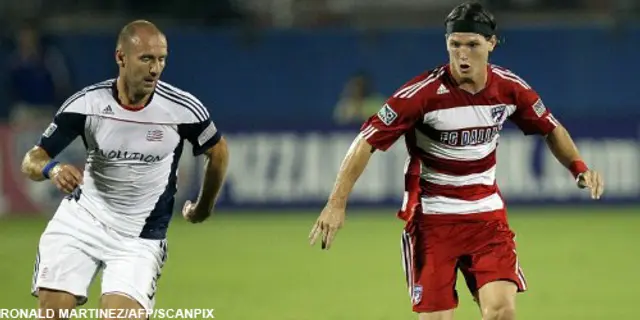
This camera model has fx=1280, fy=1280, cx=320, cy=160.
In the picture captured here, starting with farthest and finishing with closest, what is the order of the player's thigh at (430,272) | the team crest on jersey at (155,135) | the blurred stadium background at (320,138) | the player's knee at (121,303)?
1. the blurred stadium background at (320,138)
2. the player's thigh at (430,272)
3. the team crest on jersey at (155,135)
4. the player's knee at (121,303)

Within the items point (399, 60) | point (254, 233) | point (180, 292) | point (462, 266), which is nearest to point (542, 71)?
point (399, 60)

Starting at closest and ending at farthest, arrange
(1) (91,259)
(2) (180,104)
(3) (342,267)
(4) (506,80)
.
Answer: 1. (1) (91,259)
2. (2) (180,104)
3. (4) (506,80)
4. (3) (342,267)

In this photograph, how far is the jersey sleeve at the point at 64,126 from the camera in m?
7.44

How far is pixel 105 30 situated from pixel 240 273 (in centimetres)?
830

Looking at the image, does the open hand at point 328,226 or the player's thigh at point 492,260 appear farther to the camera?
the player's thigh at point 492,260

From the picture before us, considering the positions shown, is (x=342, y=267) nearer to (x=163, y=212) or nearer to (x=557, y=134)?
(x=557, y=134)

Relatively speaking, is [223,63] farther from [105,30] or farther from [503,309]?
[503,309]

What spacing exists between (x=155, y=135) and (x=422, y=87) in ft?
5.22

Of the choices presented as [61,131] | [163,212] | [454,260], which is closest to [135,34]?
[61,131]

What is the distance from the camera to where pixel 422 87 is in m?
7.49

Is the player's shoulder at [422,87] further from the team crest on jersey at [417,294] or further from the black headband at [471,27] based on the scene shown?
the team crest on jersey at [417,294]

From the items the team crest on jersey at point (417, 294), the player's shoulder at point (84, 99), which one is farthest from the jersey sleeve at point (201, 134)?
the team crest on jersey at point (417, 294)

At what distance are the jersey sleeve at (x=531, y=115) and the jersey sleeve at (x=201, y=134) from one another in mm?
1834

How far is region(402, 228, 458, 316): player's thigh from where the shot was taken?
761cm
